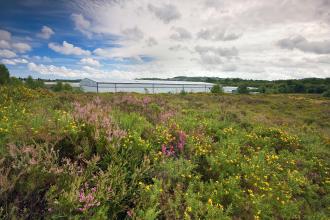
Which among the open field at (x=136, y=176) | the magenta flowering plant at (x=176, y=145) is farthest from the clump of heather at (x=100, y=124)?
the magenta flowering plant at (x=176, y=145)

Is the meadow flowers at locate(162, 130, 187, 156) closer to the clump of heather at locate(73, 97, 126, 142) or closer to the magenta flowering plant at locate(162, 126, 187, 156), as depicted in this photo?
the magenta flowering plant at locate(162, 126, 187, 156)

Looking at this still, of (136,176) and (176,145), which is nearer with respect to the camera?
(136,176)

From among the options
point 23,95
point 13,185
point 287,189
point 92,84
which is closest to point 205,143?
point 287,189

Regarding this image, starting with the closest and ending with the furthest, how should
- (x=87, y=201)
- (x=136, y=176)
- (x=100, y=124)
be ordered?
(x=87, y=201) → (x=136, y=176) → (x=100, y=124)

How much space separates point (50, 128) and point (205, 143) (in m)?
3.81

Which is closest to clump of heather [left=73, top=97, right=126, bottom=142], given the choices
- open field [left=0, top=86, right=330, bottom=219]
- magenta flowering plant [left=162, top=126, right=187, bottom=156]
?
open field [left=0, top=86, right=330, bottom=219]

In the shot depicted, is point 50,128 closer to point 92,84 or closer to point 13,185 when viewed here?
point 13,185

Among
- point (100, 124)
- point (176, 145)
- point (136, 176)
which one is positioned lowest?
point (136, 176)

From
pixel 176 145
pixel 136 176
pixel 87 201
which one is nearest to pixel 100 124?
pixel 136 176

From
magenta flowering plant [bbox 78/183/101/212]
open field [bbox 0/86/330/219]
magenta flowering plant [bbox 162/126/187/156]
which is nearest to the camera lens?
magenta flowering plant [bbox 78/183/101/212]

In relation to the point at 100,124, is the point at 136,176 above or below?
below

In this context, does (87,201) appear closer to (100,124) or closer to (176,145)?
(100,124)

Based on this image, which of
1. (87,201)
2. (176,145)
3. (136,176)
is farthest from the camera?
(176,145)

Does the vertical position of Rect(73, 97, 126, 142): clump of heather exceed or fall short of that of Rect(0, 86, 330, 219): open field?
it exceeds it
